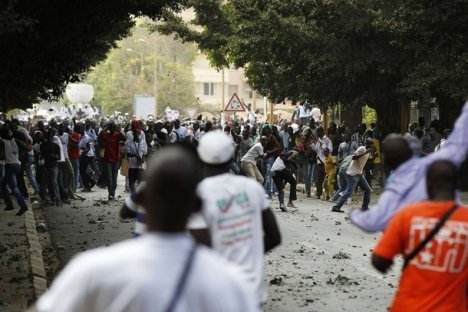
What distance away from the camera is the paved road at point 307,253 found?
388 inches

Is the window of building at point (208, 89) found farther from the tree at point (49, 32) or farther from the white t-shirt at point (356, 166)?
the tree at point (49, 32)

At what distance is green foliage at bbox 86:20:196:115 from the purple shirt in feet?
281

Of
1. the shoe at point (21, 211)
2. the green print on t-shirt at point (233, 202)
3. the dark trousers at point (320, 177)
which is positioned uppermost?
the green print on t-shirt at point (233, 202)

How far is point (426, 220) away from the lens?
462 cm

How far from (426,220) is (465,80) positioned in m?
15.8

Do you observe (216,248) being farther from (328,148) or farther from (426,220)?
(328,148)

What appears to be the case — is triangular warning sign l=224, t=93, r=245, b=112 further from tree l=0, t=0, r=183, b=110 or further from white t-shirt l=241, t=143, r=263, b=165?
tree l=0, t=0, r=183, b=110

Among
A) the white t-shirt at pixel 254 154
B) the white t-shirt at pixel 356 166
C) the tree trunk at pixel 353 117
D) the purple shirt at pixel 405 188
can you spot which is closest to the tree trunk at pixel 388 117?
the tree trunk at pixel 353 117

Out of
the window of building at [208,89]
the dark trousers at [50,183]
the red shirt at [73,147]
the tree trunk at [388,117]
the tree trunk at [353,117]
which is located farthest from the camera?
the window of building at [208,89]

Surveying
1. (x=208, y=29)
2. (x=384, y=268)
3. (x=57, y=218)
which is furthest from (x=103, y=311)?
(x=208, y=29)

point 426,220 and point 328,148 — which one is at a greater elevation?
point 426,220

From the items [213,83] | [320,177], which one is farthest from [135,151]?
[213,83]

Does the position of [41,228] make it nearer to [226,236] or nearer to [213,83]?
[226,236]

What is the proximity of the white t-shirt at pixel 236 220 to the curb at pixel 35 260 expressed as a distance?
16.9 feet
